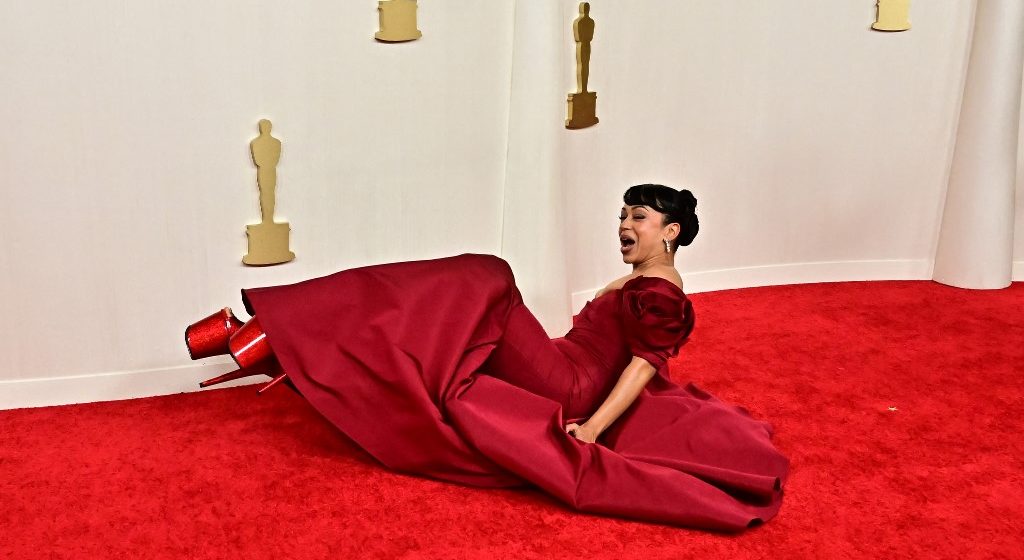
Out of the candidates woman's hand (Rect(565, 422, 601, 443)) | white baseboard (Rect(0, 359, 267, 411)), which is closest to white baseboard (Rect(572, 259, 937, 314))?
woman's hand (Rect(565, 422, 601, 443))

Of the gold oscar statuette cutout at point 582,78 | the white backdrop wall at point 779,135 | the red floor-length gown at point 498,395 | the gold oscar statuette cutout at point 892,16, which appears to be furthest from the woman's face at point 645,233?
the gold oscar statuette cutout at point 892,16

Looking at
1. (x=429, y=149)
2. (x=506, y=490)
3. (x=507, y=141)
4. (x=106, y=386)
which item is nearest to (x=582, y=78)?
(x=507, y=141)

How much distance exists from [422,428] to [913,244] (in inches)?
110

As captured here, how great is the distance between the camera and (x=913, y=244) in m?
4.34

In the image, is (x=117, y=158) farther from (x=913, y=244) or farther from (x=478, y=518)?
(x=913, y=244)

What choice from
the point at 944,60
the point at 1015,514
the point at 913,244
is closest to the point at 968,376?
the point at 1015,514

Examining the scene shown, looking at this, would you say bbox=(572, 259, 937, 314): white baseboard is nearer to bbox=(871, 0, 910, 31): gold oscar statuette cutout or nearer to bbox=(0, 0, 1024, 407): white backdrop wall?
bbox=(0, 0, 1024, 407): white backdrop wall

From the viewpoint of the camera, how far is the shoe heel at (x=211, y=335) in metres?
2.34

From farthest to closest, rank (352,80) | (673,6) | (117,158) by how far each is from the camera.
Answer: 1. (673,6)
2. (352,80)
3. (117,158)

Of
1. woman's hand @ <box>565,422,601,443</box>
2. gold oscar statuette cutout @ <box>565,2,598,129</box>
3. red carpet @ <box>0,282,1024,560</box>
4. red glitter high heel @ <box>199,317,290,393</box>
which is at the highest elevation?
gold oscar statuette cutout @ <box>565,2,598,129</box>

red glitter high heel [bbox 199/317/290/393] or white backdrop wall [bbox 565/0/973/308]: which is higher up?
white backdrop wall [bbox 565/0/973/308]

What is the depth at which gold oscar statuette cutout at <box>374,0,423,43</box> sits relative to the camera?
2992 mm

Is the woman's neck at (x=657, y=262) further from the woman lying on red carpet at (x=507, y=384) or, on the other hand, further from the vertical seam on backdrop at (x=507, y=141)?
the vertical seam on backdrop at (x=507, y=141)

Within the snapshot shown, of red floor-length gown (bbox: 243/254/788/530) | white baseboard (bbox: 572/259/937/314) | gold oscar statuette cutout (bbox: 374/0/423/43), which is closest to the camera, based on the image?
red floor-length gown (bbox: 243/254/788/530)
